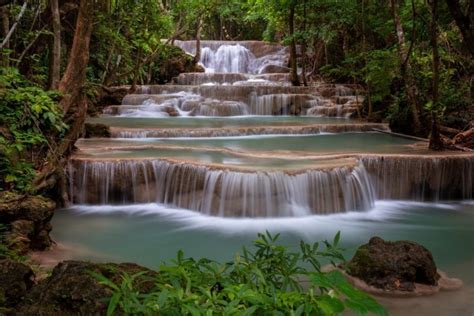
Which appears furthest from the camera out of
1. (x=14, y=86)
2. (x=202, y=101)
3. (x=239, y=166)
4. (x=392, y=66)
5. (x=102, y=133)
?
(x=202, y=101)

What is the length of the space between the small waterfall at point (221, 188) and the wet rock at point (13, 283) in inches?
175

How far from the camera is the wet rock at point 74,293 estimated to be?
7.25 ft

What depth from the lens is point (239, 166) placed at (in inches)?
299

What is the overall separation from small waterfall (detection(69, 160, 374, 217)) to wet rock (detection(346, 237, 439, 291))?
2.60 metres

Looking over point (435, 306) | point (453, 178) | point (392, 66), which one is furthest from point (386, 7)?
point (435, 306)

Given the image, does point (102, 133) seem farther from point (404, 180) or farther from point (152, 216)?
point (404, 180)

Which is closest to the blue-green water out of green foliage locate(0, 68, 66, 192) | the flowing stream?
the flowing stream

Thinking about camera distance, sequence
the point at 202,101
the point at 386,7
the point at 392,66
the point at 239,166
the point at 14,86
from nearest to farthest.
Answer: the point at 14,86, the point at 239,166, the point at 392,66, the point at 386,7, the point at 202,101

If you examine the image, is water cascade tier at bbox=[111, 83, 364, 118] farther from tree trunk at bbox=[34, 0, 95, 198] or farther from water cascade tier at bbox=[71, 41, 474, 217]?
tree trunk at bbox=[34, 0, 95, 198]

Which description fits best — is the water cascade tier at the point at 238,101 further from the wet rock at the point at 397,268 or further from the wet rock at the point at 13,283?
the wet rock at the point at 13,283

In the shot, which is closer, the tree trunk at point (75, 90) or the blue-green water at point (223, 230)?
the blue-green water at point (223, 230)

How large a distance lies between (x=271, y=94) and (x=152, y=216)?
10.8 metres

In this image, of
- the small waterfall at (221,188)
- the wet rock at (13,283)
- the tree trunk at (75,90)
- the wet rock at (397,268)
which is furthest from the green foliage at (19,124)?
the wet rock at (397,268)

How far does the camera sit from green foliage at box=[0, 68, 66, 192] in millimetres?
5559
